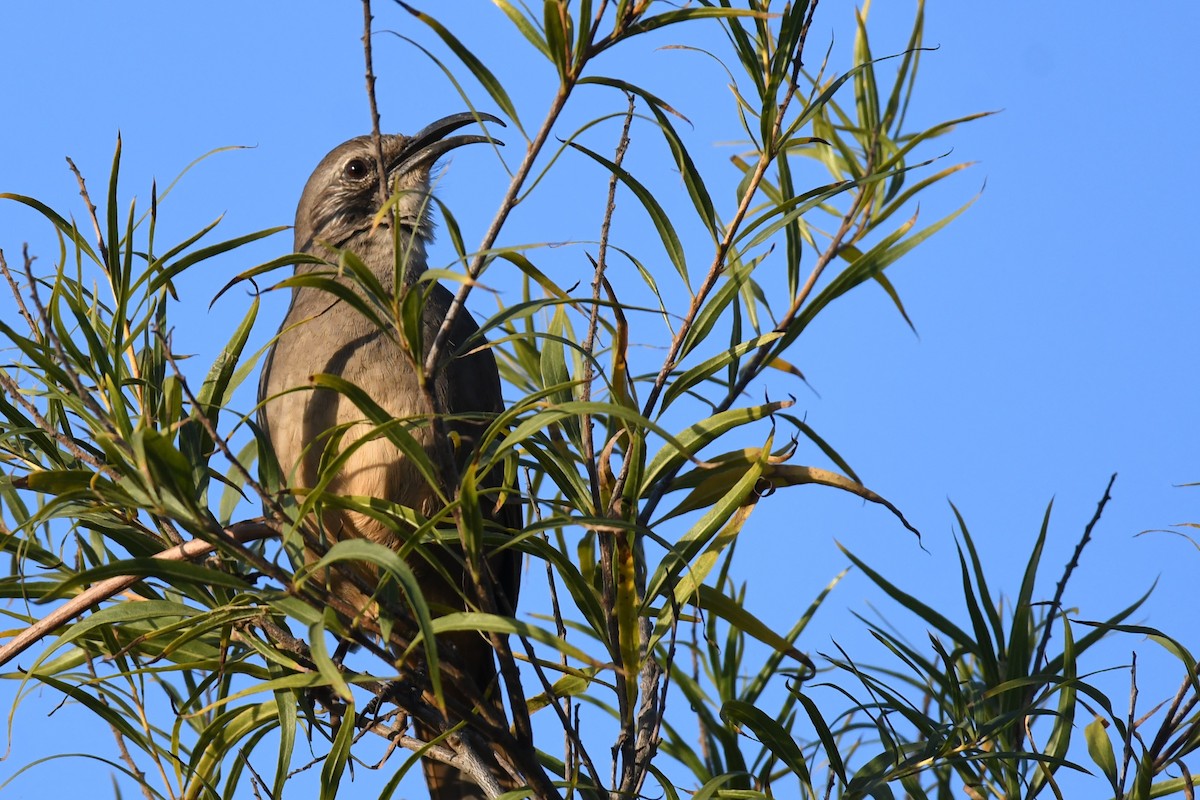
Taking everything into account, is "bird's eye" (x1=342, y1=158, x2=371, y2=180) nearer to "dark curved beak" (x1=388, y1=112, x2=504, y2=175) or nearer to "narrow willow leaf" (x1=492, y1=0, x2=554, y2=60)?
"dark curved beak" (x1=388, y1=112, x2=504, y2=175)

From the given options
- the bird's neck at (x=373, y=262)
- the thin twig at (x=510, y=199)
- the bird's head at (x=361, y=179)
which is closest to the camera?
the thin twig at (x=510, y=199)

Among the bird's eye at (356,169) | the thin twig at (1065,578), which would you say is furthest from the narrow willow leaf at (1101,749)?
the bird's eye at (356,169)

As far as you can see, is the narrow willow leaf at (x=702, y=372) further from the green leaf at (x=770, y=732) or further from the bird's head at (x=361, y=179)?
the bird's head at (x=361, y=179)

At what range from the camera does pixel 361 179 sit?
14.4ft

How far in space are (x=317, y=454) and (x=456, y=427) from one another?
1.32ft

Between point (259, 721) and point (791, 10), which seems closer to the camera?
point (791, 10)

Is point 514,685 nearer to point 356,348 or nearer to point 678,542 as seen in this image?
point 678,542

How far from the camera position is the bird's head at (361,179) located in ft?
14.2

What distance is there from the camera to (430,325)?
3.65 metres

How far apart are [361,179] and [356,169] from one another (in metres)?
0.06

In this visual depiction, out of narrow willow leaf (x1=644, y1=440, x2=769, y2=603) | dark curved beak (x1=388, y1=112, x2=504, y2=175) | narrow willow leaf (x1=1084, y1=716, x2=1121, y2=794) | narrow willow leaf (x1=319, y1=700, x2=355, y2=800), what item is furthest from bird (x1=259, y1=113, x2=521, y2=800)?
narrow willow leaf (x1=1084, y1=716, x2=1121, y2=794)

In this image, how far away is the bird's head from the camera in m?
4.32

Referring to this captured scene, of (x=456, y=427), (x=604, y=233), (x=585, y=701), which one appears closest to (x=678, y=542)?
(x=604, y=233)

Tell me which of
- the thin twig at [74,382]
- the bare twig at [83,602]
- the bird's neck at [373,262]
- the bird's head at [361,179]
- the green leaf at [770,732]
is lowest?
the green leaf at [770,732]
